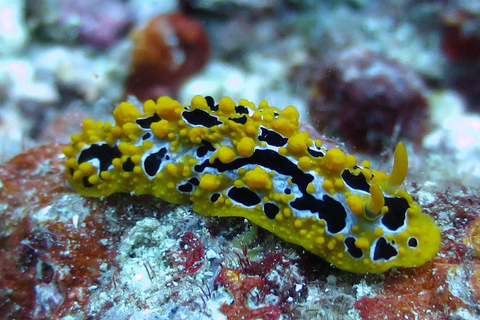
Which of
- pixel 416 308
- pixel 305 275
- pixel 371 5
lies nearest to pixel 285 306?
pixel 305 275

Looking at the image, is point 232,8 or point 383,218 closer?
point 383,218

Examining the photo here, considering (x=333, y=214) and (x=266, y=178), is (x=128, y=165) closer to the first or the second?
(x=266, y=178)

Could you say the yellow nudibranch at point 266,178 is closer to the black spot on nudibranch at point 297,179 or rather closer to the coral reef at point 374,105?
the black spot on nudibranch at point 297,179

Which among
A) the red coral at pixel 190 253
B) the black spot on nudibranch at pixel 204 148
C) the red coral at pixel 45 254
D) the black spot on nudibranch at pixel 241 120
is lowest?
the red coral at pixel 45 254

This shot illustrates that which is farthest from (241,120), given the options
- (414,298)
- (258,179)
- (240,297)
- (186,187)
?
(414,298)

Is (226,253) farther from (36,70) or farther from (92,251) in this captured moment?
(36,70)

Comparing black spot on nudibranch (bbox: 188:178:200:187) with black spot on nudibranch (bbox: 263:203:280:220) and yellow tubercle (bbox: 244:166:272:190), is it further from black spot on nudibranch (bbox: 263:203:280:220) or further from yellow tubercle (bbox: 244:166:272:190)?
black spot on nudibranch (bbox: 263:203:280:220)

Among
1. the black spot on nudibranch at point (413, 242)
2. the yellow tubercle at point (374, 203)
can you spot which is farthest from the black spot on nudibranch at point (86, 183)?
the black spot on nudibranch at point (413, 242)
